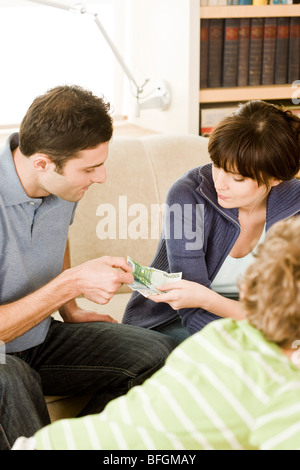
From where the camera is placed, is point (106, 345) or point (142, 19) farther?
point (142, 19)

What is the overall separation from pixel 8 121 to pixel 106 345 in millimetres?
1783

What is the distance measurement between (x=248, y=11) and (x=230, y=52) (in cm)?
20

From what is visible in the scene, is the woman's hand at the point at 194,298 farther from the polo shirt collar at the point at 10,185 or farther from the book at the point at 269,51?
the book at the point at 269,51

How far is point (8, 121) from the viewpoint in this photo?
329 centimetres

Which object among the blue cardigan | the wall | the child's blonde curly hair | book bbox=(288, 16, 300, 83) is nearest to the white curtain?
the wall

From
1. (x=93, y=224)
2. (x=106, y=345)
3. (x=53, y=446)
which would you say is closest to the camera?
(x=53, y=446)

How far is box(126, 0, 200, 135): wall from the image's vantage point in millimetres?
2848

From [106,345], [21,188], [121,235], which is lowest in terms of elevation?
[106,345]

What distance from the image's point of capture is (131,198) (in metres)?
2.40

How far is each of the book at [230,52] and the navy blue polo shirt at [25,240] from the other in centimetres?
142

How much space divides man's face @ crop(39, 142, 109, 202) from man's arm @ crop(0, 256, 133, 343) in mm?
225

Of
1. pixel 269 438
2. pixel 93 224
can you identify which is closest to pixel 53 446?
pixel 269 438

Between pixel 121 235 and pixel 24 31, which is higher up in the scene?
pixel 24 31
